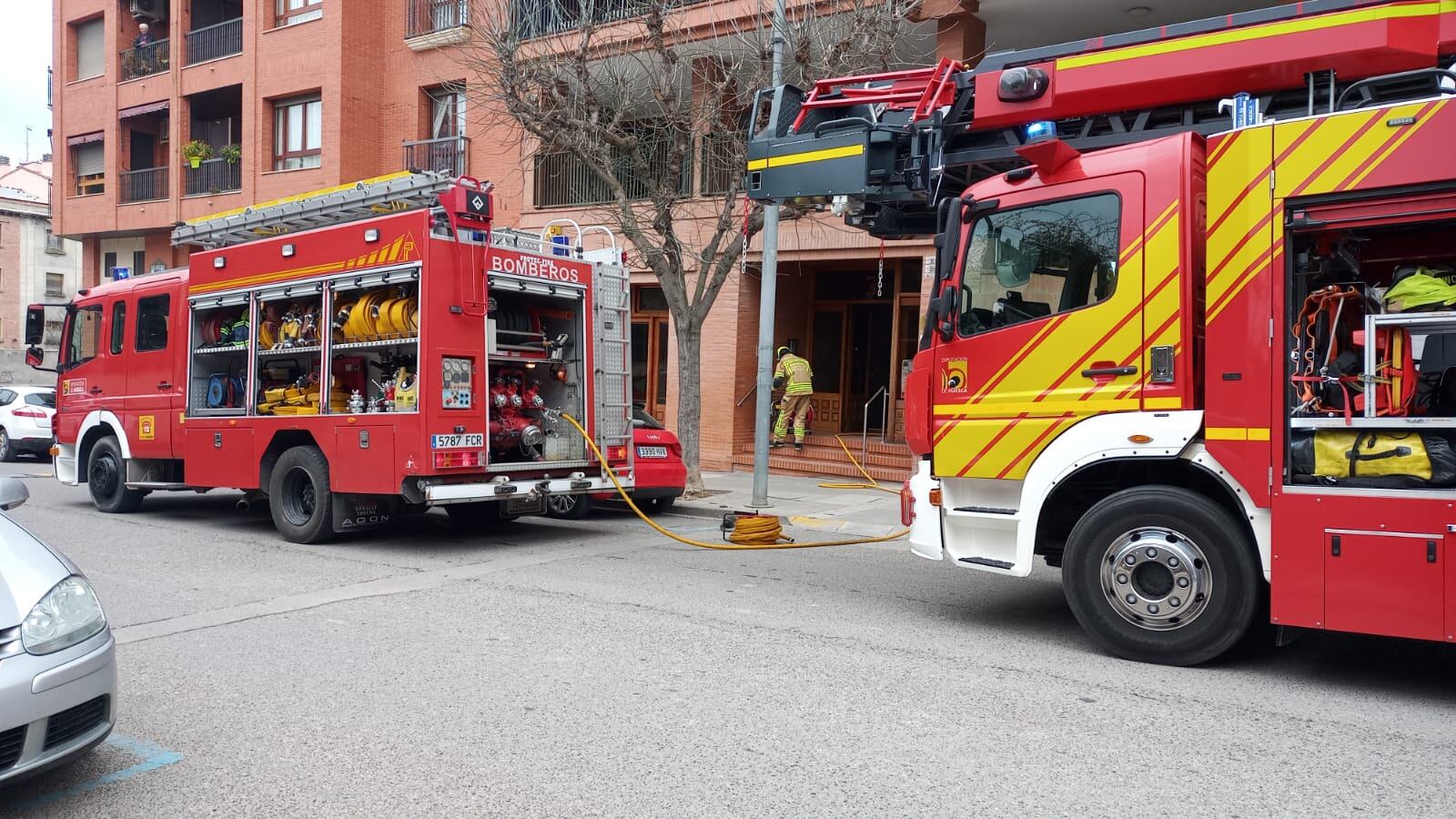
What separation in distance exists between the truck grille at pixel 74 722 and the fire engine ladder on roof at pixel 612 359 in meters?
6.83

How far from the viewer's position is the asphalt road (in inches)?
159

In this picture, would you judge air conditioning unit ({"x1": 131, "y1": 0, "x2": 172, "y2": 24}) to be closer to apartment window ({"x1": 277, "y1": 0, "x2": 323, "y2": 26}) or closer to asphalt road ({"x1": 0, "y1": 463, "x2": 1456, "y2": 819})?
apartment window ({"x1": 277, "y1": 0, "x2": 323, "y2": 26})

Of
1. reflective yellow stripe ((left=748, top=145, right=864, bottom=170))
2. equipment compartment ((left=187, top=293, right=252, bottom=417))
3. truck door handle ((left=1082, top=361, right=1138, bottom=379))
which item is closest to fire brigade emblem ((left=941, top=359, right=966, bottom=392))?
truck door handle ((left=1082, top=361, right=1138, bottom=379))

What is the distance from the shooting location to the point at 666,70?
44.3 feet

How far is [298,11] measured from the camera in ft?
80.2

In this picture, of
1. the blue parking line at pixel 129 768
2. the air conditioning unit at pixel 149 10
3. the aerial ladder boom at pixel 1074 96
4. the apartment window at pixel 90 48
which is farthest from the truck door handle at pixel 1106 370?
the apartment window at pixel 90 48

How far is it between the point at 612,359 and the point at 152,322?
554 centimetres

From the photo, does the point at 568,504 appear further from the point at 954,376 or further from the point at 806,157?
the point at 954,376

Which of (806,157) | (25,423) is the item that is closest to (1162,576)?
(806,157)

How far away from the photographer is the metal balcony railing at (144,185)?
27.6m

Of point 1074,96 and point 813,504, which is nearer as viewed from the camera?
point 1074,96

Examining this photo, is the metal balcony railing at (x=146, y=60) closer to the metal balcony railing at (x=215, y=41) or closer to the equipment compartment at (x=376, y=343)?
the metal balcony railing at (x=215, y=41)

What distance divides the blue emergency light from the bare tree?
6.31m

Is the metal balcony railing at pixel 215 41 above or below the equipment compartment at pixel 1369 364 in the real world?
above
